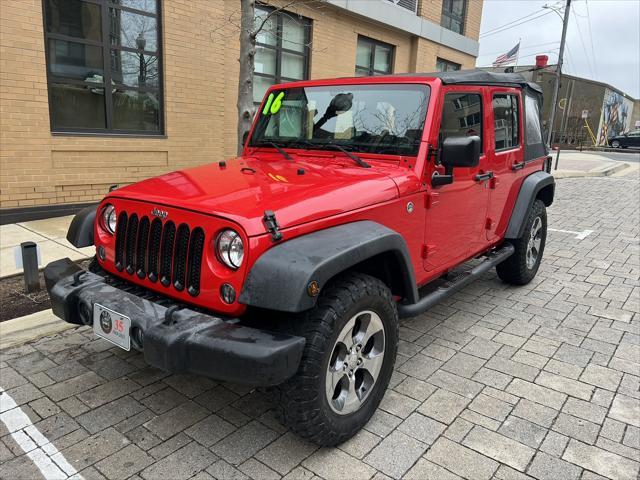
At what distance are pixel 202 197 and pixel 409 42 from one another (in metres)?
12.5

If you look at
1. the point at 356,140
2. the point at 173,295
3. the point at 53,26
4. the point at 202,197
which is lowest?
the point at 173,295

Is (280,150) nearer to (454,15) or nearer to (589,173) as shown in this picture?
(454,15)

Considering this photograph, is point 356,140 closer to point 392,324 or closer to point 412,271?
point 412,271

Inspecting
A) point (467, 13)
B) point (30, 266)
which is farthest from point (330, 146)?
point (467, 13)

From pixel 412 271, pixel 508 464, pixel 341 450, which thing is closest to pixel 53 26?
pixel 412 271

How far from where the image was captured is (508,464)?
2543 millimetres

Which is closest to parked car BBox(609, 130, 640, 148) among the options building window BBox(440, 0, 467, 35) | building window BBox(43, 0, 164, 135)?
building window BBox(440, 0, 467, 35)

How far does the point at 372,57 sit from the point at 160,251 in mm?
11162

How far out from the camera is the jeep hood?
2.42m

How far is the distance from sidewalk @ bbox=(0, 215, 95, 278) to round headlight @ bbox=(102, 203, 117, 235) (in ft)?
7.89

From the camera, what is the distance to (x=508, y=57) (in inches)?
764

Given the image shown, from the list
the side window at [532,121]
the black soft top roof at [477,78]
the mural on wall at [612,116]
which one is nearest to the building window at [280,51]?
the side window at [532,121]

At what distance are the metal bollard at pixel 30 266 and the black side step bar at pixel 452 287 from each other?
10.5 feet

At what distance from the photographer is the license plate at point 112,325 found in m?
2.43
